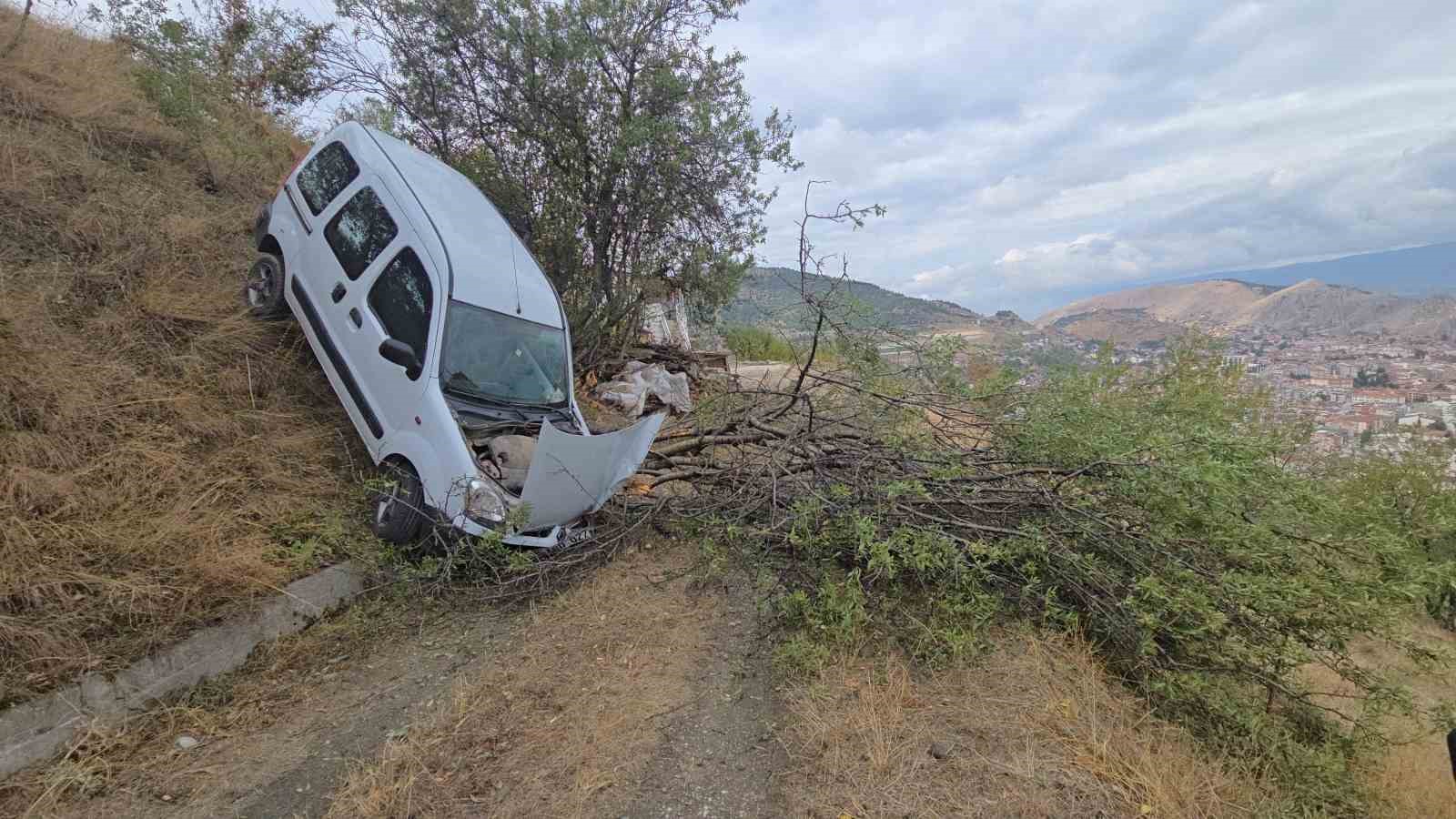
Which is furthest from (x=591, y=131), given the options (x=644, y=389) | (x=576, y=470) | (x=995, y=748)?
(x=995, y=748)

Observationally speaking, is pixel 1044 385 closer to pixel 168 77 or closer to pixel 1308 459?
pixel 1308 459

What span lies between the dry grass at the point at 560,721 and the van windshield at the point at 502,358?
162 cm

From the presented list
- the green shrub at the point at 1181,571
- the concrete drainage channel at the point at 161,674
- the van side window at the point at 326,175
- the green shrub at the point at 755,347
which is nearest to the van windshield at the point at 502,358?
the concrete drainage channel at the point at 161,674

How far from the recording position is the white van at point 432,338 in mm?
3779

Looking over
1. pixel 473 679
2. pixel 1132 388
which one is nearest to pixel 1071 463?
pixel 1132 388

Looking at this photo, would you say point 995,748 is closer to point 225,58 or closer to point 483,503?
point 483,503

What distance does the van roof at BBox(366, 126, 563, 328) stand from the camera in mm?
4516

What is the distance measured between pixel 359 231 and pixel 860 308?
401 centimetres

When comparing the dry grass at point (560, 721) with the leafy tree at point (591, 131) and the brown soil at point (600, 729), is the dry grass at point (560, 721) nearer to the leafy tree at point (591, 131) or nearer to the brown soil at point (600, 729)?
the brown soil at point (600, 729)

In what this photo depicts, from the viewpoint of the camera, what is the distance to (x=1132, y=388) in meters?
4.43

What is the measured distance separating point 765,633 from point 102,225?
5926 mm

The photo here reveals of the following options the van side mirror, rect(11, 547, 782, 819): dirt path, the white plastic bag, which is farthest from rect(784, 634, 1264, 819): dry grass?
the white plastic bag

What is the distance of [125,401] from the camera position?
3.59 meters

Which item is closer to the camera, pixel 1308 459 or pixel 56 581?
pixel 56 581
